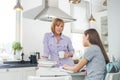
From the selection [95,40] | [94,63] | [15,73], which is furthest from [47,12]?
[94,63]

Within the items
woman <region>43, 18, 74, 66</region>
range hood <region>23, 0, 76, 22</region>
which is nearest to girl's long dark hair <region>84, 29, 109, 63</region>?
woman <region>43, 18, 74, 66</region>

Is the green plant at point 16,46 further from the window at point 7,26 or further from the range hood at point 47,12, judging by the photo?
the range hood at point 47,12

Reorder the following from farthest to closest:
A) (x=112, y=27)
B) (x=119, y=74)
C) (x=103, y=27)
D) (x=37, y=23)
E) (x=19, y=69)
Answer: (x=103, y=27) → (x=37, y=23) → (x=19, y=69) → (x=112, y=27) → (x=119, y=74)

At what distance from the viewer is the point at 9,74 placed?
3578 mm

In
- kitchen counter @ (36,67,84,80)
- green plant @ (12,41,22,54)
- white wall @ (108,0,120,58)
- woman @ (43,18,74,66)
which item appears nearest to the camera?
kitchen counter @ (36,67,84,80)

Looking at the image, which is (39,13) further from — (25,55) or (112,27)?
(112,27)

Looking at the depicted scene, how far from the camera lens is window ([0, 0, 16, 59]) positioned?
445 centimetres

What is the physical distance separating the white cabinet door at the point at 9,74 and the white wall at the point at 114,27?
181cm

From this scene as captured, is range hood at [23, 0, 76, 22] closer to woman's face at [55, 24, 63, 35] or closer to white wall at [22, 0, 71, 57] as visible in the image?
white wall at [22, 0, 71, 57]

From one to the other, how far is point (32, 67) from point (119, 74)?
87.2 inches

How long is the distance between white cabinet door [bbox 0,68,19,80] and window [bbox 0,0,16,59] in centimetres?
87

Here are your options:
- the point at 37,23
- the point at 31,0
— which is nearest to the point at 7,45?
the point at 37,23

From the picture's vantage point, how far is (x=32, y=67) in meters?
3.82

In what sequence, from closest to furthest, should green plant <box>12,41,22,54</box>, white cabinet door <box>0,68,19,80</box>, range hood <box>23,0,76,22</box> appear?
white cabinet door <box>0,68,19,80</box> → range hood <box>23,0,76,22</box> → green plant <box>12,41,22,54</box>
